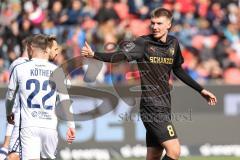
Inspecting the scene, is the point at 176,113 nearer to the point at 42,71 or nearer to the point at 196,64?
the point at 196,64

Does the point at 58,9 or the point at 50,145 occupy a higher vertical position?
the point at 58,9

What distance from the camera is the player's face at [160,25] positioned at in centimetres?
945

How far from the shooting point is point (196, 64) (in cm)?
1769

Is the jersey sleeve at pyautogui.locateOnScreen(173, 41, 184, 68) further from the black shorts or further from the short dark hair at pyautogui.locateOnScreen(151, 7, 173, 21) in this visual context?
the black shorts

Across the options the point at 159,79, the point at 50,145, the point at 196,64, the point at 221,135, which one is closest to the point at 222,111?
the point at 221,135

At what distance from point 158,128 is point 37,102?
162cm

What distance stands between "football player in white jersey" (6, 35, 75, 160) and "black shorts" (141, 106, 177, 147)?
1247mm

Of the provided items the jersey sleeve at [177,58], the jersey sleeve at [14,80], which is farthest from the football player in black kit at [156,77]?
the jersey sleeve at [14,80]

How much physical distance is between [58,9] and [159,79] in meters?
9.36

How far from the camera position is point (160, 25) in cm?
948

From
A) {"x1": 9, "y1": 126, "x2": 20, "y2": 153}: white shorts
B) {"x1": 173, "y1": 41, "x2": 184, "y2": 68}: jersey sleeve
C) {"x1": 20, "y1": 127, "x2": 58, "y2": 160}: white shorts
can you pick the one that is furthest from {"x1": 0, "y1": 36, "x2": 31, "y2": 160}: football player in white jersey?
{"x1": 173, "y1": 41, "x2": 184, "y2": 68}: jersey sleeve

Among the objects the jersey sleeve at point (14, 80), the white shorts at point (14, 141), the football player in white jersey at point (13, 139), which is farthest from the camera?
the white shorts at point (14, 141)

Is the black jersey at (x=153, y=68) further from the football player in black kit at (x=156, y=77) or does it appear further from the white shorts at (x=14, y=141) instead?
the white shorts at (x=14, y=141)

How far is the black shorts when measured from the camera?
9.43 meters
